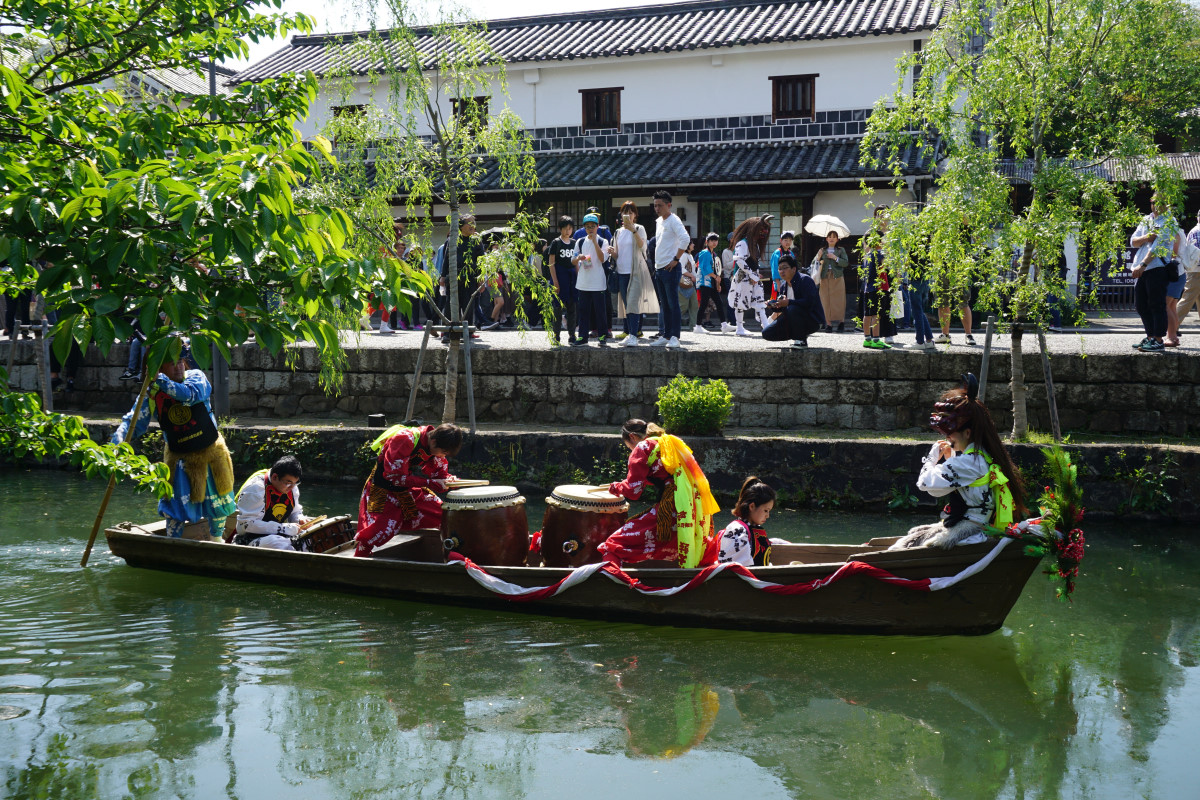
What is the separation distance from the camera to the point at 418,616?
7.73 m

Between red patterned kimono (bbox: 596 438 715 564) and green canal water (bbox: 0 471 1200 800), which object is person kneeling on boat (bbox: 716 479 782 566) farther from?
Answer: green canal water (bbox: 0 471 1200 800)

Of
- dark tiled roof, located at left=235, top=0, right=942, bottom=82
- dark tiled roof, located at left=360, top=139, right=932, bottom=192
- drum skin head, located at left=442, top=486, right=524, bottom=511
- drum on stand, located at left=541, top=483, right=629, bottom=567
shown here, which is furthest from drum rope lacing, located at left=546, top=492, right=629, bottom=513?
dark tiled roof, located at left=235, top=0, right=942, bottom=82

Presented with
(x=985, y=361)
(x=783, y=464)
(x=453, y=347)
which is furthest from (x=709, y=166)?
(x=783, y=464)

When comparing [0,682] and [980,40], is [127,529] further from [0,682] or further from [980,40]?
[980,40]

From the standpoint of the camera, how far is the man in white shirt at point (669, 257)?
13195 millimetres

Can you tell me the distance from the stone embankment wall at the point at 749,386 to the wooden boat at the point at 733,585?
4.46 m

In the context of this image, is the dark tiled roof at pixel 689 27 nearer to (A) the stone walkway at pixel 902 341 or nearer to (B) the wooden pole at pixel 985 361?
(A) the stone walkway at pixel 902 341

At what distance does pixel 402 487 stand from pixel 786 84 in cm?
1508

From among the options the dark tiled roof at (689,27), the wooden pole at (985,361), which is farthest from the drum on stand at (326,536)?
the dark tiled roof at (689,27)

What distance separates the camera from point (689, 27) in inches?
851

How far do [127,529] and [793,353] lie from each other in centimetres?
724

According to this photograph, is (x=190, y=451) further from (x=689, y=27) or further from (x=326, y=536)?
(x=689, y=27)

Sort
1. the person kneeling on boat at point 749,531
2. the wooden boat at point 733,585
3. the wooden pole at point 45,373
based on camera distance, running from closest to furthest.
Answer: the wooden boat at point 733,585
the person kneeling on boat at point 749,531
the wooden pole at point 45,373

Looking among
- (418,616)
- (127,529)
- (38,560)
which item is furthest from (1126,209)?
(38,560)
